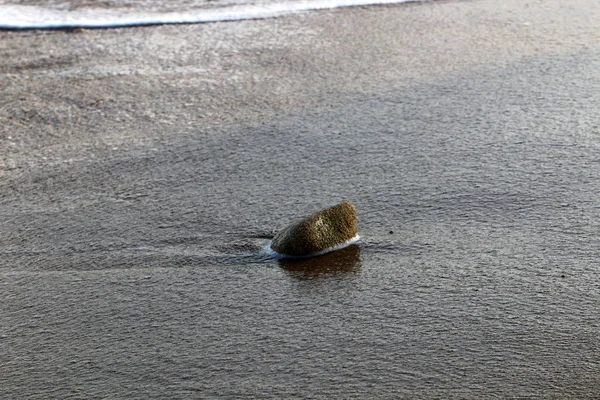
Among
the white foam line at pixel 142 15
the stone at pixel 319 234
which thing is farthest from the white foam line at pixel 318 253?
the white foam line at pixel 142 15

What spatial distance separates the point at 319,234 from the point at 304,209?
0.33 metres

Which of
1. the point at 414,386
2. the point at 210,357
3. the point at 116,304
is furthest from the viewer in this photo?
the point at 116,304

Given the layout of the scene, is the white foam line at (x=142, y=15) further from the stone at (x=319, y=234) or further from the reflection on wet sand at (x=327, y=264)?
the reflection on wet sand at (x=327, y=264)

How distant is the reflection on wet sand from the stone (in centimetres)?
3

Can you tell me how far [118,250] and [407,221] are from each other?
1093 millimetres

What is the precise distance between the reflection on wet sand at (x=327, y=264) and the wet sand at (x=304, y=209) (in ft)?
0.03

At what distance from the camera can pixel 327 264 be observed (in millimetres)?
3186

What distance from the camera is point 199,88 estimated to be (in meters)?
5.11

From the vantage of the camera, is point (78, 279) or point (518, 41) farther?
point (518, 41)

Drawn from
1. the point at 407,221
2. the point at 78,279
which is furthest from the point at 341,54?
the point at 78,279

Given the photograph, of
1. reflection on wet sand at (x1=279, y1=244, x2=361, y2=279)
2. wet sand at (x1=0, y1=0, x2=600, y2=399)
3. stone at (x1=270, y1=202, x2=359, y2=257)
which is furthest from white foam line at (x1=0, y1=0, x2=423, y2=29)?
reflection on wet sand at (x1=279, y1=244, x2=361, y2=279)

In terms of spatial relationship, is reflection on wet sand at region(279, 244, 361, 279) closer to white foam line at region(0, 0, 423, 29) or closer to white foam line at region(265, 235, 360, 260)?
white foam line at region(265, 235, 360, 260)

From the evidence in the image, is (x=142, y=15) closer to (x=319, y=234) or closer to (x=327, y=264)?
(x=319, y=234)

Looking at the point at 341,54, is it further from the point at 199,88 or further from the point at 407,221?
the point at 407,221
